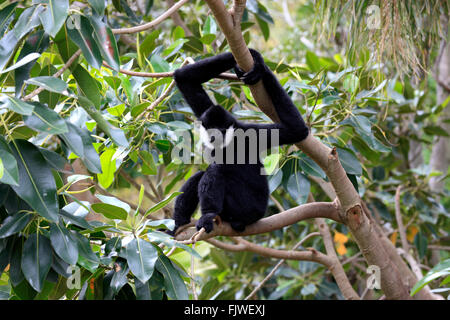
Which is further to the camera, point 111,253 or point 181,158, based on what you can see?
point 181,158

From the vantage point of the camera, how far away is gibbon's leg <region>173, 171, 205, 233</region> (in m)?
2.80

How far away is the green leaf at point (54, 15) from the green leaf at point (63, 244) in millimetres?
728

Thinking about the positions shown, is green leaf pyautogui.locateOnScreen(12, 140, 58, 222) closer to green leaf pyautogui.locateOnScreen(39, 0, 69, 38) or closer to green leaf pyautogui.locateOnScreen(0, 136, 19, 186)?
green leaf pyautogui.locateOnScreen(0, 136, 19, 186)

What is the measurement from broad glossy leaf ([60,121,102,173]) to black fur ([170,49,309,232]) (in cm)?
65

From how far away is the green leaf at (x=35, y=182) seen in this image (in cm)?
163

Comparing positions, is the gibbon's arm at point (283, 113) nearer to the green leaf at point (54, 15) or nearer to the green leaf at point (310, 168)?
the green leaf at point (310, 168)

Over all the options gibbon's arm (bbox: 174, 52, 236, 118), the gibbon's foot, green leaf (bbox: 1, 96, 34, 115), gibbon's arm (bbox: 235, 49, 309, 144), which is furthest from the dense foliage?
gibbon's arm (bbox: 235, 49, 309, 144)

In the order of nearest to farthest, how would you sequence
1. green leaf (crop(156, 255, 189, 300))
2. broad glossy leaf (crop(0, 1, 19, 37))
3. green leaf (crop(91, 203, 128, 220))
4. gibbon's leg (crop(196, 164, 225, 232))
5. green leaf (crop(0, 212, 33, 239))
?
green leaf (crop(0, 212, 33, 239))
broad glossy leaf (crop(0, 1, 19, 37))
green leaf (crop(156, 255, 189, 300))
green leaf (crop(91, 203, 128, 220))
gibbon's leg (crop(196, 164, 225, 232))

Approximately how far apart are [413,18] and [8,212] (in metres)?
2.62

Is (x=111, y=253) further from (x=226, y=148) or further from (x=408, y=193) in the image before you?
(x=408, y=193)

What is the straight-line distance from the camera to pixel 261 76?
2.10m

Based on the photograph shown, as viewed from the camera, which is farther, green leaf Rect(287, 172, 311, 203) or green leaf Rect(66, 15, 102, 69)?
green leaf Rect(287, 172, 311, 203)
